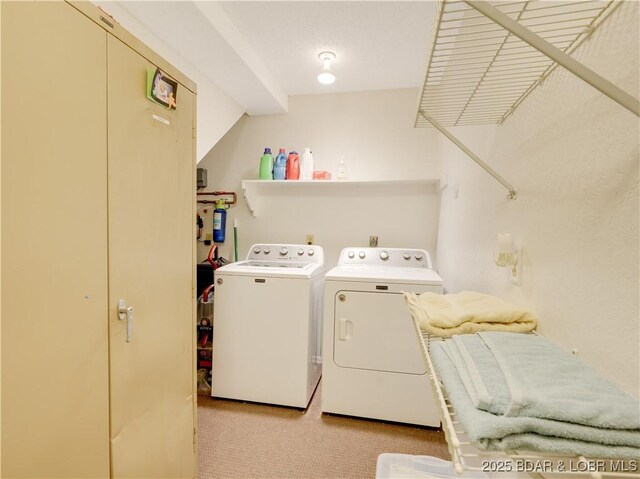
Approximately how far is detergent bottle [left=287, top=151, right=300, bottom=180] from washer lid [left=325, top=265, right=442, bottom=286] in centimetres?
102

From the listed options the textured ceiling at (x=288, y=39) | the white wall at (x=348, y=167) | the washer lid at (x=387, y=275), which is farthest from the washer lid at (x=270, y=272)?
the textured ceiling at (x=288, y=39)

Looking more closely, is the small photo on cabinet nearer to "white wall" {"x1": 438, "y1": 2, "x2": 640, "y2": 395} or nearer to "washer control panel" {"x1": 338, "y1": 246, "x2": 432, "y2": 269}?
"white wall" {"x1": 438, "y1": 2, "x2": 640, "y2": 395}


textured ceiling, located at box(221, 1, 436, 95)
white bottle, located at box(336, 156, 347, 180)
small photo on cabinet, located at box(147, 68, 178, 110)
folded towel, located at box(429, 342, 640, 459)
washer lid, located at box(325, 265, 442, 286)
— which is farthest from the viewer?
white bottle, located at box(336, 156, 347, 180)

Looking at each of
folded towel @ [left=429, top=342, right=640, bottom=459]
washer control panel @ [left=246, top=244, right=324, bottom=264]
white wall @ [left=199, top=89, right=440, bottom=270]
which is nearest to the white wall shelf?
white wall @ [left=199, top=89, right=440, bottom=270]

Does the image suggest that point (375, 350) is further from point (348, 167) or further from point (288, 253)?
point (348, 167)

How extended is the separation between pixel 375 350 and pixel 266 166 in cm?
184

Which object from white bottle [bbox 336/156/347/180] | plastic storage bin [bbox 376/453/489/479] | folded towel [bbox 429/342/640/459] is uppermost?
white bottle [bbox 336/156/347/180]

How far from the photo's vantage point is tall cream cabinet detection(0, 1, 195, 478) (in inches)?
30.0

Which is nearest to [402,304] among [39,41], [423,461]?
[423,461]

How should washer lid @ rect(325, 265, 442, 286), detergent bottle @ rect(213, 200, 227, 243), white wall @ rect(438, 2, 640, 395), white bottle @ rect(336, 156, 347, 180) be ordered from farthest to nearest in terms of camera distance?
detergent bottle @ rect(213, 200, 227, 243) < white bottle @ rect(336, 156, 347, 180) < washer lid @ rect(325, 265, 442, 286) < white wall @ rect(438, 2, 640, 395)

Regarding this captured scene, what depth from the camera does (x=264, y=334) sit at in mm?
2250

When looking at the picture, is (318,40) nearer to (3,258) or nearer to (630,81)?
(630,81)

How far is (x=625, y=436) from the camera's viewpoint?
0.49 metres

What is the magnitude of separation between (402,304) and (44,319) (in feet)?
5.70
